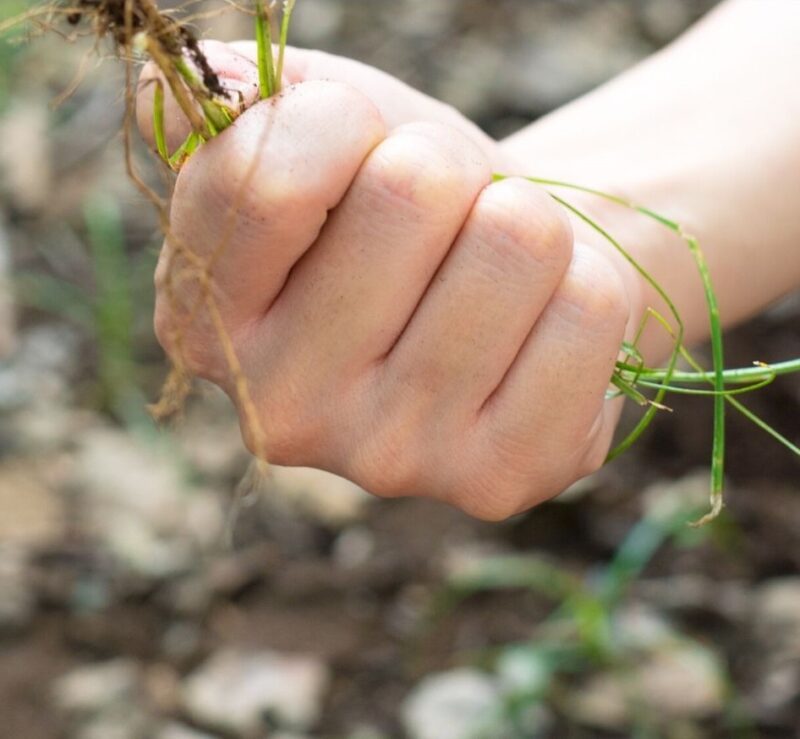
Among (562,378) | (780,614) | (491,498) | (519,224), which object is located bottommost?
(780,614)

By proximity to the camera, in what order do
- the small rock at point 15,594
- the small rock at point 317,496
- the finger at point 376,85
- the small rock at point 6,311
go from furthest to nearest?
the small rock at point 6,311 < the small rock at point 317,496 < the small rock at point 15,594 < the finger at point 376,85

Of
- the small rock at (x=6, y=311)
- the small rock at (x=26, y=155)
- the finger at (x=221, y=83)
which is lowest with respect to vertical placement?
the small rock at (x=6, y=311)

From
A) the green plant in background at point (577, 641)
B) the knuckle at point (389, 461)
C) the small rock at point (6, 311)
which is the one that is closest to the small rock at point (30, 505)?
the small rock at point (6, 311)

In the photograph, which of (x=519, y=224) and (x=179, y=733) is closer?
(x=519, y=224)

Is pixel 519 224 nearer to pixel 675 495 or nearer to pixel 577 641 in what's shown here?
pixel 577 641

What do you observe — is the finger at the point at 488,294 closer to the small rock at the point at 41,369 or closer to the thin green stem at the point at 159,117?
the thin green stem at the point at 159,117

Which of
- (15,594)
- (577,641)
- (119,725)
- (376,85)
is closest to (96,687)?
(119,725)

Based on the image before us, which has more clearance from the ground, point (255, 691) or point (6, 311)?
point (6, 311)
